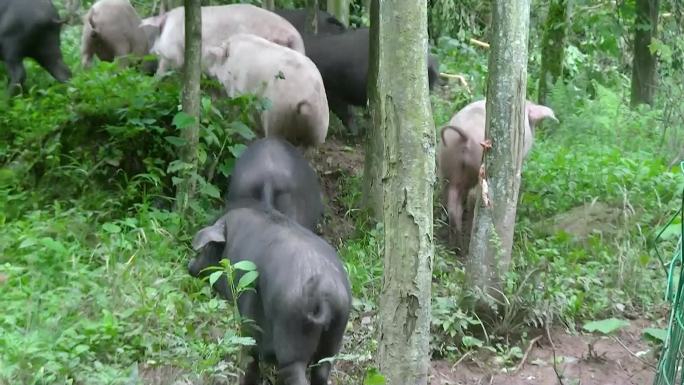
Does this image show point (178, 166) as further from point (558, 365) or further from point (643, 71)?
point (643, 71)

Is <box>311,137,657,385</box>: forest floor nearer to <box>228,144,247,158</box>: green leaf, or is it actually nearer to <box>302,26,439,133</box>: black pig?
<box>228,144,247,158</box>: green leaf

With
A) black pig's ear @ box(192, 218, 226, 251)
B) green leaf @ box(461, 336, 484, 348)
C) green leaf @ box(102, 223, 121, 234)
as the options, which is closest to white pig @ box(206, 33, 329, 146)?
green leaf @ box(102, 223, 121, 234)

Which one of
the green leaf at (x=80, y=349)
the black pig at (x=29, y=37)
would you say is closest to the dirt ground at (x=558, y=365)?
the green leaf at (x=80, y=349)

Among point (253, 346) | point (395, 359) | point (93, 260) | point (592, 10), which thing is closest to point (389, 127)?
point (395, 359)

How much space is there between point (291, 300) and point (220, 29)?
4.88 metres

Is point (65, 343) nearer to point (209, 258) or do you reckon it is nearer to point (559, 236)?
point (209, 258)

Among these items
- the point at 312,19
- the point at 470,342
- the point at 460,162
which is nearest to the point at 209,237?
the point at 470,342

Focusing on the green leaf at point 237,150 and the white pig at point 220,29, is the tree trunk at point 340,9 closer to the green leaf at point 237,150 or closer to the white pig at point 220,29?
the white pig at point 220,29

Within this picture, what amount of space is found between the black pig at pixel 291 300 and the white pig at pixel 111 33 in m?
4.52

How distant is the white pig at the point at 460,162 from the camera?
7176mm

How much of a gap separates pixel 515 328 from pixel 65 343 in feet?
8.01

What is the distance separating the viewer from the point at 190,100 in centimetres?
655

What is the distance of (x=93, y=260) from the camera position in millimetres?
5828

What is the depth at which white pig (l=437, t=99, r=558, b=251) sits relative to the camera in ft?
23.5
